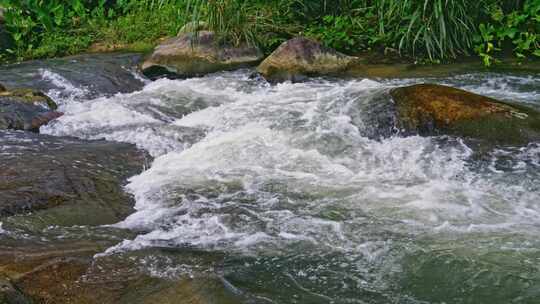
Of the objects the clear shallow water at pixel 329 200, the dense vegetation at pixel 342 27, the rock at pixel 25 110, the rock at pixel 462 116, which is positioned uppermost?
the dense vegetation at pixel 342 27

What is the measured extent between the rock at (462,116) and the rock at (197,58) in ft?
9.41

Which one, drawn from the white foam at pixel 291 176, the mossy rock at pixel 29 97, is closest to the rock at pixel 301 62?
the white foam at pixel 291 176

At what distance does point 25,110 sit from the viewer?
5.62 metres

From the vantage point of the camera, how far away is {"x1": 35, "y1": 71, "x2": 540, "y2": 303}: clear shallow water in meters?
2.74

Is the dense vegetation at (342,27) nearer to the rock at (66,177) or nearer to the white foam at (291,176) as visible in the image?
the white foam at (291,176)

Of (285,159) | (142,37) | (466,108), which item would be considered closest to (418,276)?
(285,159)

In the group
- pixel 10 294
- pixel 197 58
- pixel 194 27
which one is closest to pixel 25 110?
pixel 197 58

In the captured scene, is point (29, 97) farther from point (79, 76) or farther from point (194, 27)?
point (194, 27)

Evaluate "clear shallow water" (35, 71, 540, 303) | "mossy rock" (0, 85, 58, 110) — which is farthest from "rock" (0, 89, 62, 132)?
"clear shallow water" (35, 71, 540, 303)

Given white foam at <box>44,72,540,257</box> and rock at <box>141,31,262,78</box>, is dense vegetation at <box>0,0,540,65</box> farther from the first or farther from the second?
white foam at <box>44,72,540,257</box>

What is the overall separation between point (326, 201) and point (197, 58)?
13.0 feet

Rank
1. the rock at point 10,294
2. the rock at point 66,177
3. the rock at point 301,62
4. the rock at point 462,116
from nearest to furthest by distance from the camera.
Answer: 1. the rock at point 10,294
2. the rock at point 66,177
3. the rock at point 462,116
4. the rock at point 301,62

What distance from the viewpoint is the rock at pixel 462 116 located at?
14.4 ft

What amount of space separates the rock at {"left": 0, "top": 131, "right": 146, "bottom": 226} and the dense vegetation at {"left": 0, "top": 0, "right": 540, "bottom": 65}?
211 cm
